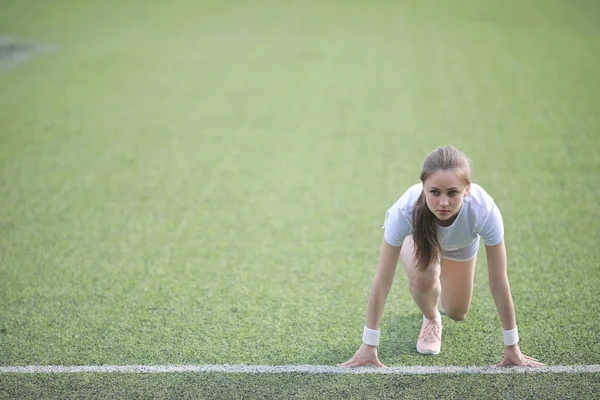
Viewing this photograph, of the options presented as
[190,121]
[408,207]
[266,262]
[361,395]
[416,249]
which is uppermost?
[190,121]

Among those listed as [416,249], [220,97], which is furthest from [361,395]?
[220,97]

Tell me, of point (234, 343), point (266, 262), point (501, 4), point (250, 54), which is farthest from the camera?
point (501, 4)

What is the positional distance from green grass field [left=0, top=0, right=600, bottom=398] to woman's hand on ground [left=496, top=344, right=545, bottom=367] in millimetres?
68

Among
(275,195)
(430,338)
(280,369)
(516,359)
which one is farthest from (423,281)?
(275,195)

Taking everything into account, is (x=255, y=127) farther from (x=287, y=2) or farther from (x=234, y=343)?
(x=287, y=2)

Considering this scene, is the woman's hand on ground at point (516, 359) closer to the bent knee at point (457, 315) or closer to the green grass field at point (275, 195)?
the green grass field at point (275, 195)

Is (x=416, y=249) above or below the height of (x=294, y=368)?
above

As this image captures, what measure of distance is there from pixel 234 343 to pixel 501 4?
1170cm

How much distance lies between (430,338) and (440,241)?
61cm

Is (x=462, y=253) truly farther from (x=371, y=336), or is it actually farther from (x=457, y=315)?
(x=371, y=336)

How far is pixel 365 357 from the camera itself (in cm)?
343

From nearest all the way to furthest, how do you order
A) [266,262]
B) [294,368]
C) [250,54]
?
[294,368] < [266,262] < [250,54]

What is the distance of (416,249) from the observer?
11.2 ft

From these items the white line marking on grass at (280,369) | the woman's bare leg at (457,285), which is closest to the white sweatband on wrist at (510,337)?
the white line marking on grass at (280,369)
